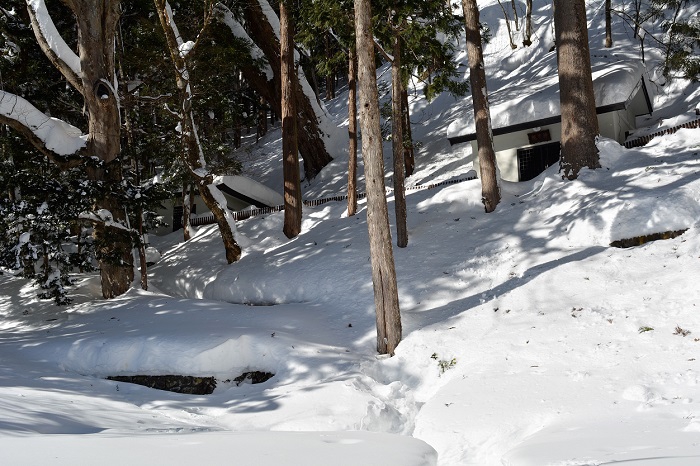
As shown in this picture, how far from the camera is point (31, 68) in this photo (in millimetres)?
18547

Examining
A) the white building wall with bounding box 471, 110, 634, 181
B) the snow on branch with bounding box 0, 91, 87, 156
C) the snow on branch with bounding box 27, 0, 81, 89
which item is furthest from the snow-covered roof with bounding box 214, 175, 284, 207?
the snow on branch with bounding box 27, 0, 81, 89

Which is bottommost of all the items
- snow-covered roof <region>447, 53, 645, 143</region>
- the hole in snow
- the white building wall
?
the hole in snow

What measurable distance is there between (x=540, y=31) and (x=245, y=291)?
27135mm

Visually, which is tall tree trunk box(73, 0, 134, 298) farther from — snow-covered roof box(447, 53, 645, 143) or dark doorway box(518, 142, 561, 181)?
dark doorway box(518, 142, 561, 181)

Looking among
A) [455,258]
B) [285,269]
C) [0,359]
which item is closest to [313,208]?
[285,269]

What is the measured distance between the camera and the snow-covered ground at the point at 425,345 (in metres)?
5.89

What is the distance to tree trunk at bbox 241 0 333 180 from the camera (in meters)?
23.3

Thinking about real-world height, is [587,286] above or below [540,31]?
below

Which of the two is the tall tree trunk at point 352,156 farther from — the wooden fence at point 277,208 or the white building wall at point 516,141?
the white building wall at point 516,141

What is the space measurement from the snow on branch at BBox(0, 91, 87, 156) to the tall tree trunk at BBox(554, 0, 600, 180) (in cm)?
1198

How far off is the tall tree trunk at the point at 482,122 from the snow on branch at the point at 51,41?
32.0ft

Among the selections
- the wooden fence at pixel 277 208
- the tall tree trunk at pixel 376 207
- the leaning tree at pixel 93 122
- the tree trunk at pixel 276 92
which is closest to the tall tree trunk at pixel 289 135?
the wooden fence at pixel 277 208

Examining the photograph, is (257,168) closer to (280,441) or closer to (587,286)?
(587,286)

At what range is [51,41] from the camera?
15188 millimetres
